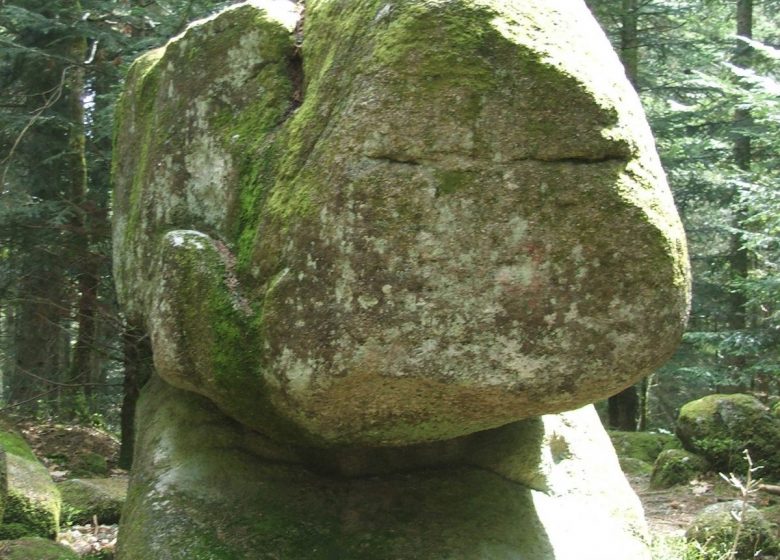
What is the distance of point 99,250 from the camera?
9656mm

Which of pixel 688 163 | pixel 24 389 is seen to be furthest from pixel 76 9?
pixel 688 163

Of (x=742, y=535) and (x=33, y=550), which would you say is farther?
(x=742, y=535)

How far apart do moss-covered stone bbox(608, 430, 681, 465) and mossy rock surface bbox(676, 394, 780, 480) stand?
1595 millimetres

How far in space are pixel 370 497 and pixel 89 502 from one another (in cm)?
323

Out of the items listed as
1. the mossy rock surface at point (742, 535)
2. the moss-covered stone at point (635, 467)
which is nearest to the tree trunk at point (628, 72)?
the moss-covered stone at point (635, 467)

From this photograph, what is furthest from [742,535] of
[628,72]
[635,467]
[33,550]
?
[628,72]

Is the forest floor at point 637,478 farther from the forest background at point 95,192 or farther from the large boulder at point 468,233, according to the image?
the large boulder at point 468,233

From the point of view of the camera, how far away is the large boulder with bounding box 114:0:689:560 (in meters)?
3.25

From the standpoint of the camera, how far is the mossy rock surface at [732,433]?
9.30 metres

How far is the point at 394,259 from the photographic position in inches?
129

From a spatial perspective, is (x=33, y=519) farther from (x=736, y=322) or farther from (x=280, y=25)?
(x=736, y=322)

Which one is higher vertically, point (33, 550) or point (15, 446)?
point (15, 446)

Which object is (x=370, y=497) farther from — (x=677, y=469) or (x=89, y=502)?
(x=677, y=469)

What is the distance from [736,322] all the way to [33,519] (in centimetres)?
1270
